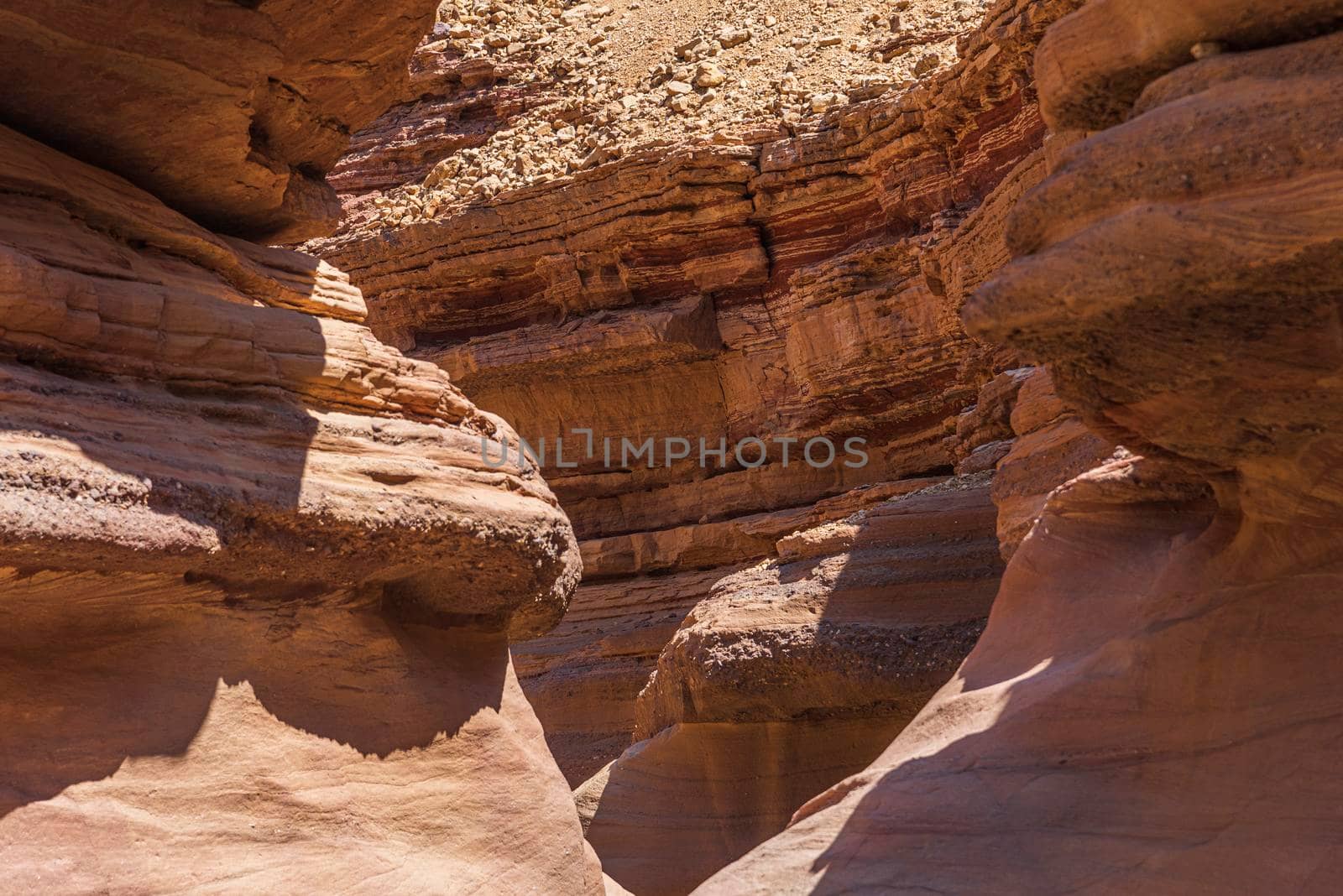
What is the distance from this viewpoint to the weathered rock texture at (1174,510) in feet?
10.8

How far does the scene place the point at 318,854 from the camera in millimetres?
4969

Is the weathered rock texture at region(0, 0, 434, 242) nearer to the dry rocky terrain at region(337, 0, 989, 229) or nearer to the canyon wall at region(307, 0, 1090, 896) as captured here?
the canyon wall at region(307, 0, 1090, 896)

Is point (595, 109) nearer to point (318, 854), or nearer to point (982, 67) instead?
point (982, 67)

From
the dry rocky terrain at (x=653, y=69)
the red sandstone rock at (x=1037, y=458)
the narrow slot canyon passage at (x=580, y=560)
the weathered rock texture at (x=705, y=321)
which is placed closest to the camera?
the narrow slot canyon passage at (x=580, y=560)

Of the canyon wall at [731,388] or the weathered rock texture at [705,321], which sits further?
the weathered rock texture at [705,321]

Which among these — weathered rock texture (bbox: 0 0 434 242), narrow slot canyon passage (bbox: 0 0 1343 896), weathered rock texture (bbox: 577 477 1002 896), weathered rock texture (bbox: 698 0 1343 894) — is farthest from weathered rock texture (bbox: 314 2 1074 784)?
weathered rock texture (bbox: 698 0 1343 894)

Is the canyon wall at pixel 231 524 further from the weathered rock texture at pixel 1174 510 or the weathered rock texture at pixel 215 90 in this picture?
the weathered rock texture at pixel 1174 510

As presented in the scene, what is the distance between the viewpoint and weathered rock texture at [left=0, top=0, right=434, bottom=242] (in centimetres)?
540

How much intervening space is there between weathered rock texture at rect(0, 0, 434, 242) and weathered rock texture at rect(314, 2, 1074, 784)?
8.26m

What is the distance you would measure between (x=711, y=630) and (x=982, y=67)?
8.19 metres

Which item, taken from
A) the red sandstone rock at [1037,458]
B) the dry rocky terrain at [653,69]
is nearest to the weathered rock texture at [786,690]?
the red sandstone rock at [1037,458]

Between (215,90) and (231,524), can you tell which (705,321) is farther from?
(231,524)

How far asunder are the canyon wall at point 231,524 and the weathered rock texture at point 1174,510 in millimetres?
1739

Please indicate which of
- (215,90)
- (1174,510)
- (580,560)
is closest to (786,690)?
(580,560)
